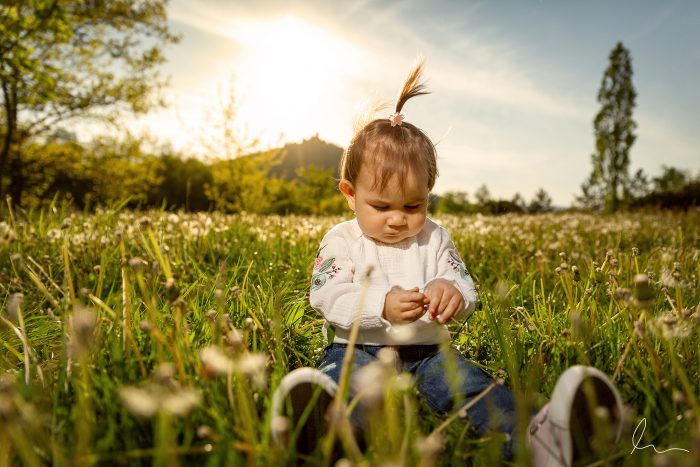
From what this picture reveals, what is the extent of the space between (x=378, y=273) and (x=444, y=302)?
487 millimetres

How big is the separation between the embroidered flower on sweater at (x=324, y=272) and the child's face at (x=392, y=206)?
0.24 m

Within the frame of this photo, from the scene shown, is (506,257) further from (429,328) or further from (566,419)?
(566,419)

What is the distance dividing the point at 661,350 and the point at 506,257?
8.80ft

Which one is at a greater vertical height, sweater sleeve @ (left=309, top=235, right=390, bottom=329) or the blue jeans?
sweater sleeve @ (left=309, top=235, right=390, bottom=329)

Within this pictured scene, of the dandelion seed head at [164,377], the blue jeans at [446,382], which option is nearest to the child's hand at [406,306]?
the blue jeans at [446,382]

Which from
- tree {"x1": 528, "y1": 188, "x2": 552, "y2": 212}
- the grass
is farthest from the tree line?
the grass

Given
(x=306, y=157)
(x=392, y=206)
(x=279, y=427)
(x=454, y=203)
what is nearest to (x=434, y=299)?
(x=392, y=206)

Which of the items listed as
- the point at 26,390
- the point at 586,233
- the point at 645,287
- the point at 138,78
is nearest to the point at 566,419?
the point at 645,287

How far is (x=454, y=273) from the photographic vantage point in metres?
2.58

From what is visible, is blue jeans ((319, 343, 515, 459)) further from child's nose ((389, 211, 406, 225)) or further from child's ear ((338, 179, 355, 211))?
child's ear ((338, 179, 355, 211))

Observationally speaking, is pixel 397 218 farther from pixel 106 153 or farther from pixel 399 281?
pixel 106 153

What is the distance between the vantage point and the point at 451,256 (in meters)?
2.66

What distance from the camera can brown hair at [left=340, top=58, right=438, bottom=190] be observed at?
8.09ft

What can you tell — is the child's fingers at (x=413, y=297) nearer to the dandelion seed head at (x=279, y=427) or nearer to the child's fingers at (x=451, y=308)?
the child's fingers at (x=451, y=308)
